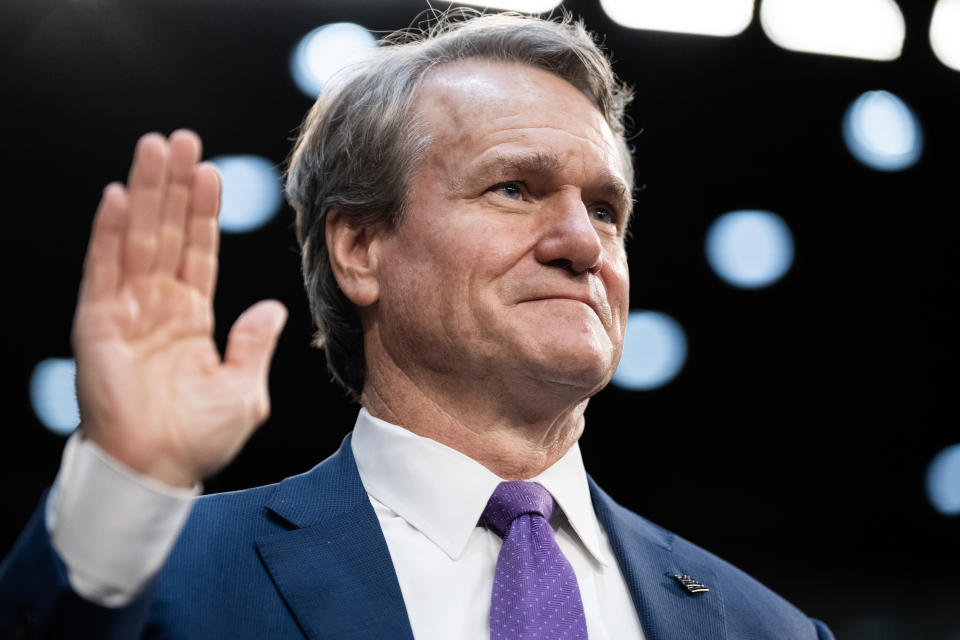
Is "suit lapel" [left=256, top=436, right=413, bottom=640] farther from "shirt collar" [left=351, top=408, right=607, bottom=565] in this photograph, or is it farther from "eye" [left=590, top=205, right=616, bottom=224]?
"eye" [left=590, top=205, right=616, bottom=224]

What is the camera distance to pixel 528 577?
1511mm

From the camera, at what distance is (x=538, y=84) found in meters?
1.93

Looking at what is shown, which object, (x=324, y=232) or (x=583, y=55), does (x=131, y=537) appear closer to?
(x=324, y=232)

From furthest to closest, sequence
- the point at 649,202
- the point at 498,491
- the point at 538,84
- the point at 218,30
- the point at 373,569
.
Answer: the point at 649,202
the point at 218,30
the point at 538,84
the point at 498,491
the point at 373,569

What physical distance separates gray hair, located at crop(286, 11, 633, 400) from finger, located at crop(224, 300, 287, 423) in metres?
0.69

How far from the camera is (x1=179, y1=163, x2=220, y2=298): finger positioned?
120cm

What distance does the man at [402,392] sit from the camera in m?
1.11

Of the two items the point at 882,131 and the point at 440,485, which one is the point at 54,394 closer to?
the point at 440,485

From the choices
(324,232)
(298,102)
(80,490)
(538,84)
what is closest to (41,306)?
(298,102)

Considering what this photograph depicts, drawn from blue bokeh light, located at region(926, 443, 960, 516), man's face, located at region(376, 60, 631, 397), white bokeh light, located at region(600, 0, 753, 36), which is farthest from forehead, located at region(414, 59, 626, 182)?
blue bokeh light, located at region(926, 443, 960, 516)

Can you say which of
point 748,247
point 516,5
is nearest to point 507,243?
point 516,5

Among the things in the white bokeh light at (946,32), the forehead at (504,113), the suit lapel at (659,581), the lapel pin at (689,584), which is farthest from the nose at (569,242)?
the white bokeh light at (946,32)

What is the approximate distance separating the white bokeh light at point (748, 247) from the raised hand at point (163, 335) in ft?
7.10

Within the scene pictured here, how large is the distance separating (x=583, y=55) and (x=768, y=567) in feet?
6.60
